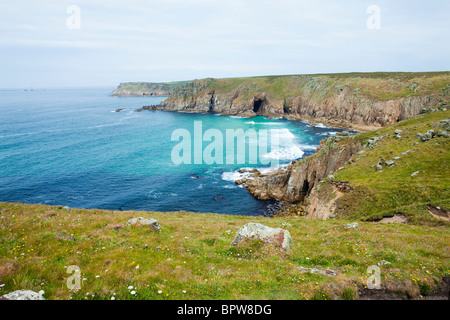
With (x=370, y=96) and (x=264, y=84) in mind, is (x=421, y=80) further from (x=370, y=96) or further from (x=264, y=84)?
(x=264, y=84)

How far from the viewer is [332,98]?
457ft

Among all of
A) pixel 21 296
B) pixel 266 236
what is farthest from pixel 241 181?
pixel 21 296

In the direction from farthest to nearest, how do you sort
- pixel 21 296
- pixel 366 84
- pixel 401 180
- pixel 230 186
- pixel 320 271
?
pixel 366 84
pixel 230 186
pixel 401 180
pixel 320 271
pixel 21 296

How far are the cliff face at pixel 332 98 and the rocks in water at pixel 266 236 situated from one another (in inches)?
4566

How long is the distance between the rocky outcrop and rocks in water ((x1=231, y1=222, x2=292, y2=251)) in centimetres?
3388

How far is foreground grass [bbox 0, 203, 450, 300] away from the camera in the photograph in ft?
32.5

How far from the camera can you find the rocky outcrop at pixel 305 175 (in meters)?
47.8

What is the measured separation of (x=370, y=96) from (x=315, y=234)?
12798 cm

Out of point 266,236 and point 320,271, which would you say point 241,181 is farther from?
point 320,271

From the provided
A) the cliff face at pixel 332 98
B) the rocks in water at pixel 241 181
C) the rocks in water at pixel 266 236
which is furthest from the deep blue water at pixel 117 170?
the rocks in water at pixel 266 236

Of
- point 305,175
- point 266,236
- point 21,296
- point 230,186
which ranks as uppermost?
point 21,296

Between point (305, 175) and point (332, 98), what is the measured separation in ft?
354

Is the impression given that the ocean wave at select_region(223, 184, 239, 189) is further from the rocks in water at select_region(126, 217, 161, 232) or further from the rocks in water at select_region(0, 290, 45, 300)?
the rocks in water at select_region(0, 290, 45, 300)

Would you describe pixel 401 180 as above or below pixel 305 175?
above
